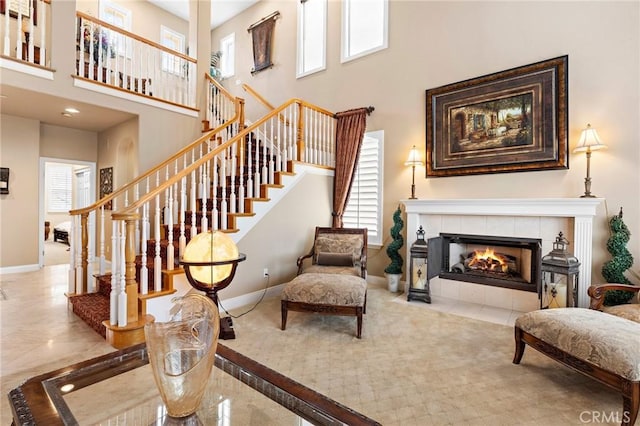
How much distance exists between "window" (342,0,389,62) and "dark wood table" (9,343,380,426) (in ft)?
16.4

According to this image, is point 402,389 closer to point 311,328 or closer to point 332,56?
point 311,328

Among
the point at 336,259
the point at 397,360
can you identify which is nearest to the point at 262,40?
the point at 336,259

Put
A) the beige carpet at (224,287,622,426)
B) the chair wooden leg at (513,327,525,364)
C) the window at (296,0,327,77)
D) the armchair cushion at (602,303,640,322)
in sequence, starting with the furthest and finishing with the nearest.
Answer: the window at (296,0,327,77)
the chair wooden leg at (513,327,525,364)
the armchair cushion at (602,303,640,322)
the beige carpet at (224,287,622,426)

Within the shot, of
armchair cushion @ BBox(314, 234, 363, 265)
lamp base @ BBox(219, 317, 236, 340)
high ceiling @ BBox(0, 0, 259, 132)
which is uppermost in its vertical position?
high ceiling @ BBox(0, 0, 259, 132)

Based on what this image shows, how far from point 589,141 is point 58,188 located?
44.1ft

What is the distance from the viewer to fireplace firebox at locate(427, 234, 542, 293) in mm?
3715

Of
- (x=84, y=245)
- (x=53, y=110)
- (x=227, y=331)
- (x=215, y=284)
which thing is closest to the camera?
(x=215, y=284)

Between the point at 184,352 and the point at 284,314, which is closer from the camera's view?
the point at 184,352

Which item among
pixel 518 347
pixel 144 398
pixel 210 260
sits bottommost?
pixel 518 347

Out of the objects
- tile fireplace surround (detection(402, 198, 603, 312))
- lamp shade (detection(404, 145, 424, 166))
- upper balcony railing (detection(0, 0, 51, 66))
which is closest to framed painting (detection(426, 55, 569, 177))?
lamp shade (detection(404, 145, 424, 166))

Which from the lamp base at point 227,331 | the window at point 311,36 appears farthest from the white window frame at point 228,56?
the lamp base at point 227,331

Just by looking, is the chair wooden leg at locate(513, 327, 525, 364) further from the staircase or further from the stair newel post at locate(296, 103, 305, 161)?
the stair newel post at locate(296, 103, 305, 161)

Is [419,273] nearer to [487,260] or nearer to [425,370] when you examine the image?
[487,260]

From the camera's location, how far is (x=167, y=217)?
10.8 feet
